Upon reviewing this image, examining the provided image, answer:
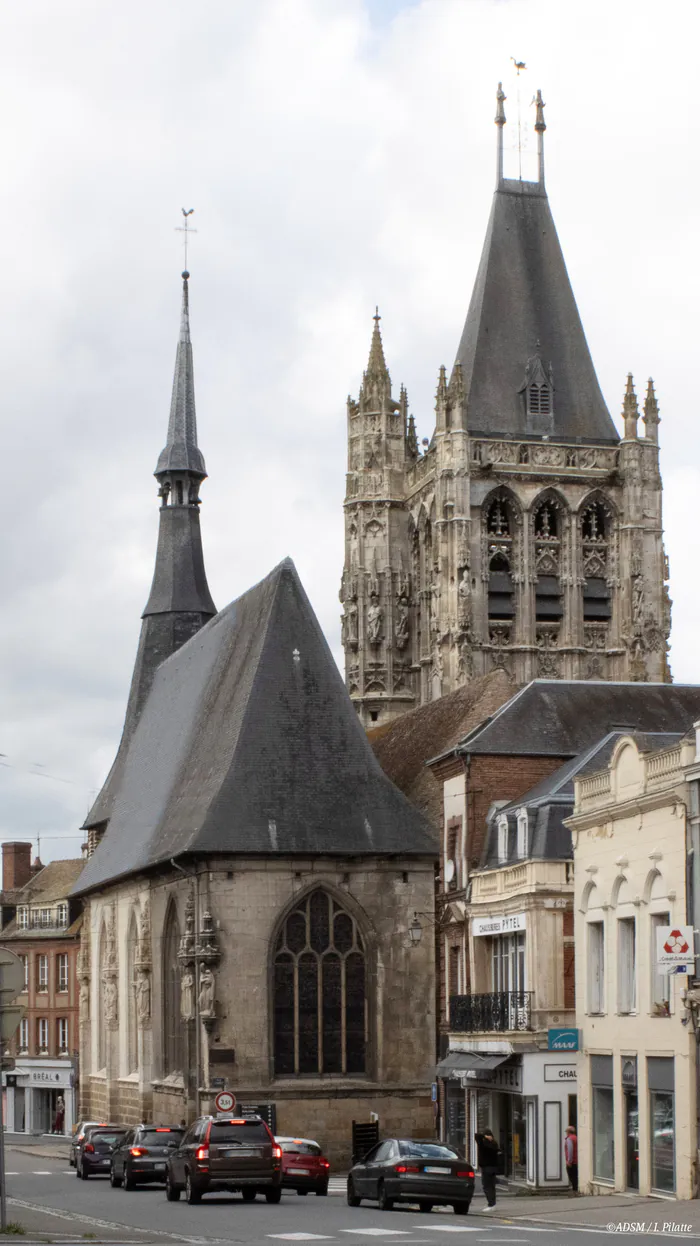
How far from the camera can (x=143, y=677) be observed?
218 feet

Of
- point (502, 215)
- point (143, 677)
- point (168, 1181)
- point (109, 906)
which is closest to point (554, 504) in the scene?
point (502, 215)

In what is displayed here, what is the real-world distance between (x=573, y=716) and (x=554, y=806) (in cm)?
659

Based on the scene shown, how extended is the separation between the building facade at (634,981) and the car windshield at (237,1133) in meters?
5.25

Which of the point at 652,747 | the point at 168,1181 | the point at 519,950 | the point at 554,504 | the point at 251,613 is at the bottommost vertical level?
the point at 168,1181

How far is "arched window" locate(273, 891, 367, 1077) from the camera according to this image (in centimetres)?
4375

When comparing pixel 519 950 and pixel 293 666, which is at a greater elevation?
pixel 293 666

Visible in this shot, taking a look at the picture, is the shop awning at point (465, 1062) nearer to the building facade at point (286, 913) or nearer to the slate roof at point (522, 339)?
the building facade at point (286, 913)

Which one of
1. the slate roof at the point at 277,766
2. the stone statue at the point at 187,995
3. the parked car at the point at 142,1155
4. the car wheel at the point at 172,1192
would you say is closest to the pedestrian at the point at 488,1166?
the car wheel at the point at 172,1192

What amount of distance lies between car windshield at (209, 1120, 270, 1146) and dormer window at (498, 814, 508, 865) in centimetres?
1185

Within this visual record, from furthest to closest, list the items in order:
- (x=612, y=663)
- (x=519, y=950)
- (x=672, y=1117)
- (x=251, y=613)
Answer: (x=612, y=663), (x=251, y=613), (x=519, y=950), (x=672, y=1117)

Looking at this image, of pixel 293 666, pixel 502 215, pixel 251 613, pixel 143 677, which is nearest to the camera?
pixel 293 666

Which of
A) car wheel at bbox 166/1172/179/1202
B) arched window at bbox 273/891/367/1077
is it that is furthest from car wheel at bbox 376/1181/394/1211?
arched window at bbox 273/891/367/1077

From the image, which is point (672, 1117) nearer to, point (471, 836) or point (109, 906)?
Answer: point (471, 836)

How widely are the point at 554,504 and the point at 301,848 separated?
1629 inches
